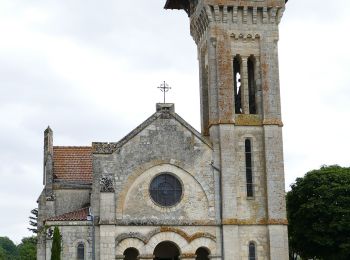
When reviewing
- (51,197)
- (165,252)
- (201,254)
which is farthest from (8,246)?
(201,254)

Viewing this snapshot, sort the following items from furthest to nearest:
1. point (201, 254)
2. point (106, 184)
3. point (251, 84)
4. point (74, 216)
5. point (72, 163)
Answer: point (72, 163) → point (251, 84) → point (201, 254) → point (74, 216) → point (106, 184)

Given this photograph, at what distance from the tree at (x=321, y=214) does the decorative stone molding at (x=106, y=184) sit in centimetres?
1912

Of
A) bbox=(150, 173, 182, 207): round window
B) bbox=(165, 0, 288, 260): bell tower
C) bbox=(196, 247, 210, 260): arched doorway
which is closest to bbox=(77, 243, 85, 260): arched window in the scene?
bbox=(150, 173, 182, 207): round window

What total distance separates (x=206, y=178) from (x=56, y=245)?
35.2 feet

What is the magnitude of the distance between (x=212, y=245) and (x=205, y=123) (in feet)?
31.6

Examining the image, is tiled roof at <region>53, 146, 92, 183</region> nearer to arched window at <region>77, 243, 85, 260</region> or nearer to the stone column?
arched window at <region>77, 243, 85, 260</region>

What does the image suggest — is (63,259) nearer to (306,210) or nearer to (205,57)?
(205,57)

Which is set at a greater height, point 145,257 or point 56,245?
point 56,245

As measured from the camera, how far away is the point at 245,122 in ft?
156

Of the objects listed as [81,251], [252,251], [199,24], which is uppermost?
[199,24]

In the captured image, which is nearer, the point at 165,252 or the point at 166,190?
the point at 166,190

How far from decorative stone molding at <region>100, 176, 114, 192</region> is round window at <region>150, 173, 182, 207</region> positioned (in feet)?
9.10

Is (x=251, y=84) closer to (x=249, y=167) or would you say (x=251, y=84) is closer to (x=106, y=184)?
(x=249, y=167)

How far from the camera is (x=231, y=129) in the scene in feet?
154
